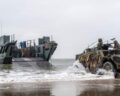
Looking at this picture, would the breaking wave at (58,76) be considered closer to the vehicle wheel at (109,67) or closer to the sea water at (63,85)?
the sea water at (63,85)

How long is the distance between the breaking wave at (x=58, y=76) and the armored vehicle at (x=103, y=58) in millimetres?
333

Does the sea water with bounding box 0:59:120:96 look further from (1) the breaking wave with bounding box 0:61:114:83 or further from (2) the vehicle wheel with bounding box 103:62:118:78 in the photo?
(2) the vehicle wheel with bounding box 103:62:118:78

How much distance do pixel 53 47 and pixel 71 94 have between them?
32873 millimetres

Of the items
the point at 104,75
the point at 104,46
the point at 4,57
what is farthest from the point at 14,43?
the point at 104,75

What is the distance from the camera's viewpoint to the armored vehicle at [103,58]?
63.8 ft

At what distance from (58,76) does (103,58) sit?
2.78 meters

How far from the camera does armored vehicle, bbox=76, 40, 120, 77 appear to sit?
19.4 metres

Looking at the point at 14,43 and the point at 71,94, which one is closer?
the point at 71,94

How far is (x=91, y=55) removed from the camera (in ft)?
72.5

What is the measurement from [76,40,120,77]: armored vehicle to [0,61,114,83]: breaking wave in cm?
33

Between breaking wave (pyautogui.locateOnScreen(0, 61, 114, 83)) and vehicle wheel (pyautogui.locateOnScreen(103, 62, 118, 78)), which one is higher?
vehicle wheel (pyautogui.locateOnScreen(103, 62, 118, 78))

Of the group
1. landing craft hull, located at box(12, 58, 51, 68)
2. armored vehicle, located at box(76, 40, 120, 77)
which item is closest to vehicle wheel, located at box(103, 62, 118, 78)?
armored vehicle, located at box(76, 40, 120, 77)

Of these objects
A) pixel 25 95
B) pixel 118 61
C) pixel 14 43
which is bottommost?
pixel 25 95

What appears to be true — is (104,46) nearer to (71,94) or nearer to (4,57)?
(71,94)
